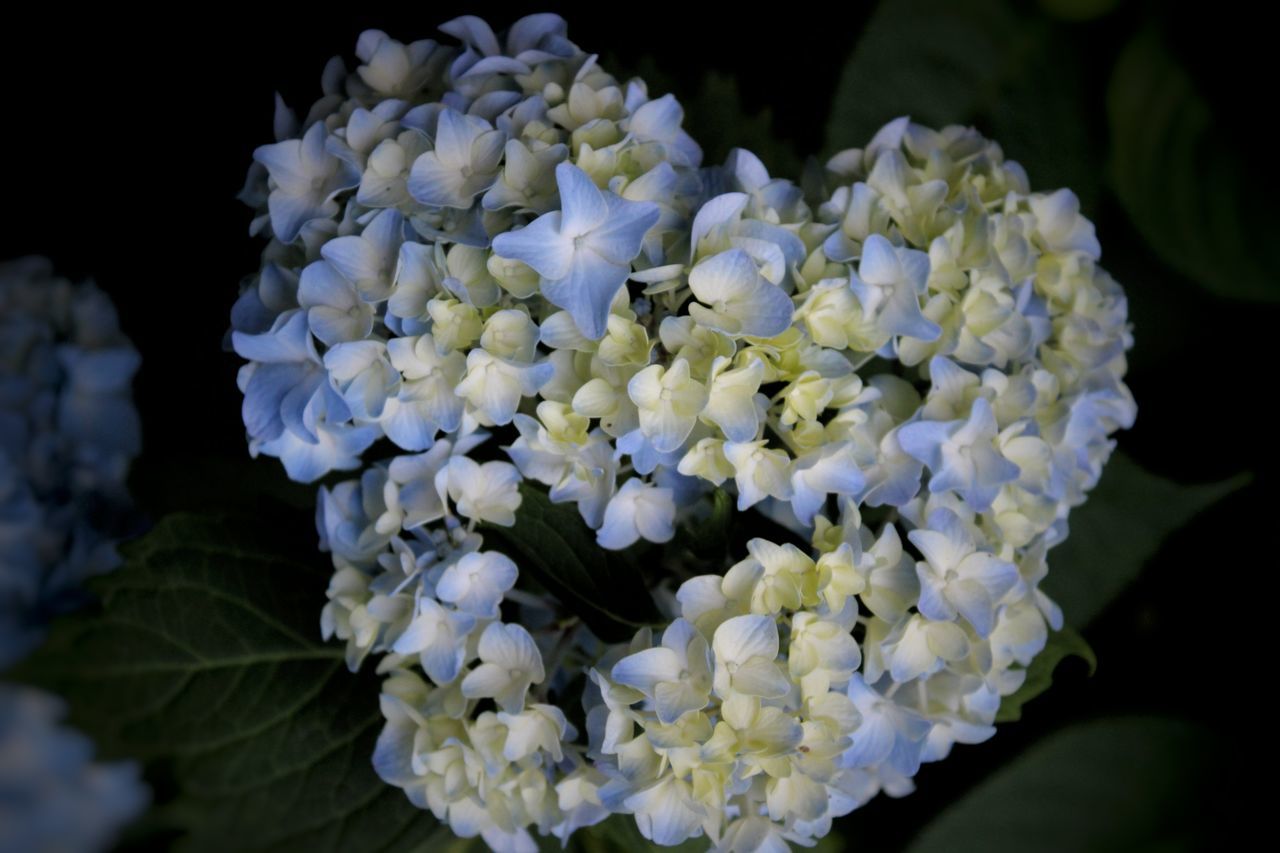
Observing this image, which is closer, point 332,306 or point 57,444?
point 332,306

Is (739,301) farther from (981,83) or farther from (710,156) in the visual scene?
(981,83)

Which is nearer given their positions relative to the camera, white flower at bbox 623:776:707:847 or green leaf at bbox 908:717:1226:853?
white flower at bbox 623:776:707:847

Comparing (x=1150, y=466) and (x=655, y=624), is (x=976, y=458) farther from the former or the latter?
(x=1150, y=466)

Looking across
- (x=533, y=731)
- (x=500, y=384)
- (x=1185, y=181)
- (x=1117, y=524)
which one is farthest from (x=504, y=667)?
(x=1185, y=181)

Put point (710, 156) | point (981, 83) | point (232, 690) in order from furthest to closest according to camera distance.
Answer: point (981, 83) < point (710, 156) < point (232, 690)

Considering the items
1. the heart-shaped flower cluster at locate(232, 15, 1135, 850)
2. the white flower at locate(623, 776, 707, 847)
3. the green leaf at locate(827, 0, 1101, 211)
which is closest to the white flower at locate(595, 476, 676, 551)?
the heart-shaped flower cluster at locate(232, 15, 1135, 850)

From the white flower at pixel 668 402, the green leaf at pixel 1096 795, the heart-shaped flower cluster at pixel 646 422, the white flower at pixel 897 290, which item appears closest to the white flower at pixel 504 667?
the heart-shaped flower cluster at pixel 646 422

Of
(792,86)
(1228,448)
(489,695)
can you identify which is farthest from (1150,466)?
(489,695)

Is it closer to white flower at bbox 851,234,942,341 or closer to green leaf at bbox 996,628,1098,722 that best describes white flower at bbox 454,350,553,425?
white flower at bbox 851,234,942,341
